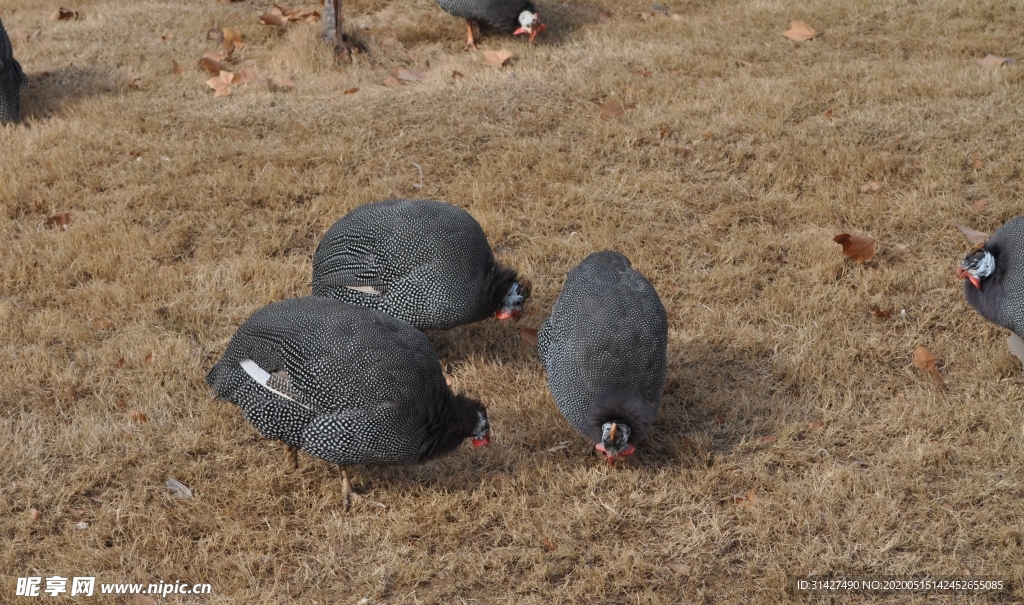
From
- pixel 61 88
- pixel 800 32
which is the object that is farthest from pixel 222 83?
pixel 800 32

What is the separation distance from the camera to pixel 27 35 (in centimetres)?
793

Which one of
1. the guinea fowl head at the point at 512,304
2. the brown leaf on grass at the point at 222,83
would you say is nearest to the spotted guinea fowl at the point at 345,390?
the guinea fowl head at the point at 512,304

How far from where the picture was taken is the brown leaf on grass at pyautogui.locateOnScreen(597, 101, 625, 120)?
260 inches

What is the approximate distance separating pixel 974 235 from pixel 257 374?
13.0 feet

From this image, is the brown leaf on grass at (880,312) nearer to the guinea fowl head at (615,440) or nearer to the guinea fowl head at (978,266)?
the guinea fowl head at (978,266)

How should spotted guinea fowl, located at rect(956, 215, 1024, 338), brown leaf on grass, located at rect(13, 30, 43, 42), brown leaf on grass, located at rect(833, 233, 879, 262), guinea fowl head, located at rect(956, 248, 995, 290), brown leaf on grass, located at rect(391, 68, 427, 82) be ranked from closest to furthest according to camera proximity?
spotted guinea fowl, located at rect(956, 215, 1024, 338), guinea fowl head, located at rect(956, 248, 995, 290), brown leaf on grass, located at rect(833, 233, 879, 262), brown leaf on grass, located at rect(391, 68, 427, 82), brown leaf on grass, located at rect(13, 30, 43, 42)

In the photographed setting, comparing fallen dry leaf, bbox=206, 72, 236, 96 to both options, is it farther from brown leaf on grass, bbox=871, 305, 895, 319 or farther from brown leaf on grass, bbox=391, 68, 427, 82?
brown leaf on grass, bbox=871, 305, 895, 319

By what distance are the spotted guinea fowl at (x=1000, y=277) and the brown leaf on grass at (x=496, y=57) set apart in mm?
4246

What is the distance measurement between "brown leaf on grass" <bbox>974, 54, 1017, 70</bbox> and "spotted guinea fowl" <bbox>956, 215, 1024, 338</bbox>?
344cm

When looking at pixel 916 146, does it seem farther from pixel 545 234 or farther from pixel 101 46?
pixel 101 46

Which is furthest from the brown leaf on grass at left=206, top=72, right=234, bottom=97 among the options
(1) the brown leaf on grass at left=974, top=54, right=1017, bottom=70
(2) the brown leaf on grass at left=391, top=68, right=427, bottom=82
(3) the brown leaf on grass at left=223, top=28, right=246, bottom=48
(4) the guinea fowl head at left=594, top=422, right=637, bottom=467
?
(1) the brown leaf on grass at left=974, top=54, right=1017, bottom=70

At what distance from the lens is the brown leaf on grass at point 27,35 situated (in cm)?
788

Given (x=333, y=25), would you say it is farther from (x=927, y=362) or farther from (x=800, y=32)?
(x=927, y=362)

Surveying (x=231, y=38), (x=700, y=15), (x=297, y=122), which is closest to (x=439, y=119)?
(x=297, y=122)
